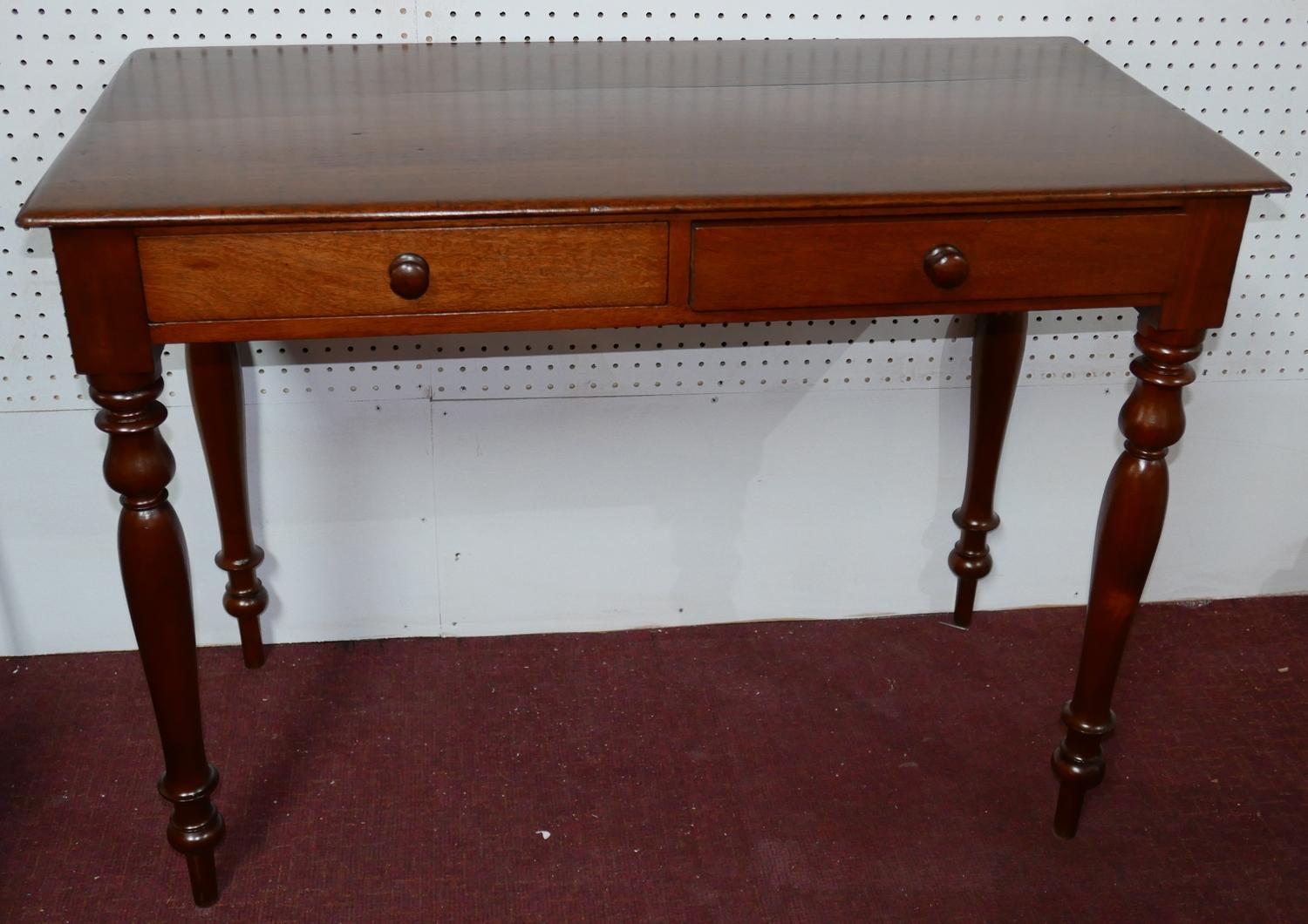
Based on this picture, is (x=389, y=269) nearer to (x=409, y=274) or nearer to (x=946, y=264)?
(x=409, y=274)

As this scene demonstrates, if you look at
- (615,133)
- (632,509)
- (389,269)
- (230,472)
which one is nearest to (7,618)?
(230,472)

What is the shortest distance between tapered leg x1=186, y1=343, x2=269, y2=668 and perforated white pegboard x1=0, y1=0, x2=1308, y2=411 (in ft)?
0.36

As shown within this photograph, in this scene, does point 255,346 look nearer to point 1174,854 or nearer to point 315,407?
point 315,407

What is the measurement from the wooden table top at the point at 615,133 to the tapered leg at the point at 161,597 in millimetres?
243

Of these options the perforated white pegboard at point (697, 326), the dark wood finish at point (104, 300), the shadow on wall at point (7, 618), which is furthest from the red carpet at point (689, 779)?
the dark wood finish at point (104, 300)

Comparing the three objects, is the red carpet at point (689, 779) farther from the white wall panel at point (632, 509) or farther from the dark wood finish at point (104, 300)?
the dark wood finish at point (104, 300)

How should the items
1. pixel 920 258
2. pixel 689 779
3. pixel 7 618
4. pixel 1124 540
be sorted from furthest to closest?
1. pixel 7 618
2. pixel 689 779
3. pixel 1124 540
4. pixel 920 258

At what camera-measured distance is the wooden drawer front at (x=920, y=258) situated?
1434 millimetres

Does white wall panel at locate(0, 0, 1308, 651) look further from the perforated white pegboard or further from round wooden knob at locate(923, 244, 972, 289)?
round wooden knob at locate(923, 244, 972, 289)

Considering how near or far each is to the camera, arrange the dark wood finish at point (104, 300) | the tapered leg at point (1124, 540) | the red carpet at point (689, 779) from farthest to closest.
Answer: the red carpet at point (689, 779) < the tapered leg at point (1124, 540) < the dark wood finish at point (104, 300)

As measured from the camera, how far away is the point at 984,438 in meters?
2.21

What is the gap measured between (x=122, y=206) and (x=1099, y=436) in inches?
66.1

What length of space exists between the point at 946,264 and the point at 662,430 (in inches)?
33.8

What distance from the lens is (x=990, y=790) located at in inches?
80.2
